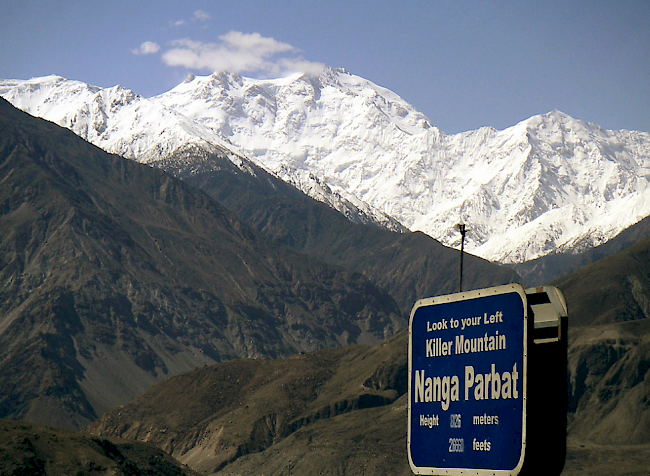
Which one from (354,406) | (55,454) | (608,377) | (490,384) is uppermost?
(490,384)

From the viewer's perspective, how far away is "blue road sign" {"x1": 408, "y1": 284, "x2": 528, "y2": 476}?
8.00 metres

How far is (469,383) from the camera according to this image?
845 cm

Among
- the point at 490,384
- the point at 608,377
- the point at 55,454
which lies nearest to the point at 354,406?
the point at 608,377

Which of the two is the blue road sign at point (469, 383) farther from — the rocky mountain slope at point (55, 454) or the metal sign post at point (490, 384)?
the rocky mountain slope at point (55, 454)

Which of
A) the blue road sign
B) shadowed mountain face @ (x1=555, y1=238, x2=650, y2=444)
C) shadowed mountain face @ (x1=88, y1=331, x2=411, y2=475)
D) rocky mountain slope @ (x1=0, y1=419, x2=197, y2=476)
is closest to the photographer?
the blue road sign

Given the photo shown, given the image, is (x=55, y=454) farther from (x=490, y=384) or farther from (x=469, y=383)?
(x=490, y=384)

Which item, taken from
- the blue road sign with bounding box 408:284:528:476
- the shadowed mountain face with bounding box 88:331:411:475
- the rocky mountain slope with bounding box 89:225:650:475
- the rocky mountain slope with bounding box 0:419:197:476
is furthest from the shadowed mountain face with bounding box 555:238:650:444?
the blue road sign with bounding box 408:284:528:476

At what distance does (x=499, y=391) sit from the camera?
320 inches

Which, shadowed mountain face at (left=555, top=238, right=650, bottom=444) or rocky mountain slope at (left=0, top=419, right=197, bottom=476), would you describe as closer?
rocky mountain slope at (left=0, top=419, right=197, bottom=476)

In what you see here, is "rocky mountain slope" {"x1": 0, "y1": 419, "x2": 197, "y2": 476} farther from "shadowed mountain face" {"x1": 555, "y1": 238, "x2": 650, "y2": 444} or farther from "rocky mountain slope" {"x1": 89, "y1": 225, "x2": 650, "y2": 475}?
"shadowed mountain face" {"x1": 555, "y1": 238, "x2": 650, "y2": 444}

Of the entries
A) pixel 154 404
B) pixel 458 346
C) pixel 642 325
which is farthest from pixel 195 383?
pixel 458 346

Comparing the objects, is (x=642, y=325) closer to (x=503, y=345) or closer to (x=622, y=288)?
(x=622, y=288)

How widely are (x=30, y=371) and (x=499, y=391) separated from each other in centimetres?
19453

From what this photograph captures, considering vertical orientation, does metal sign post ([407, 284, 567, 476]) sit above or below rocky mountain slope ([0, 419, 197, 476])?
above
